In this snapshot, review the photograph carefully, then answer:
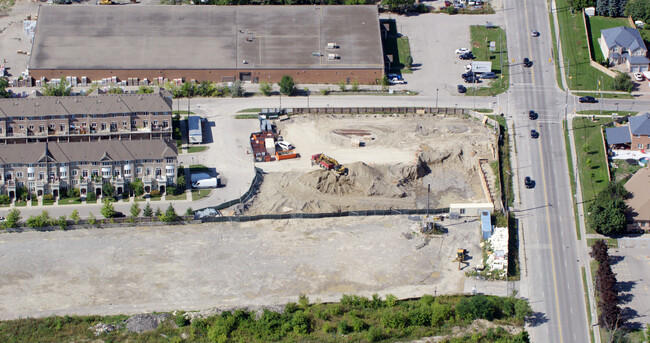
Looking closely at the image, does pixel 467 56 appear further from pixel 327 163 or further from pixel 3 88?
pixel 3 88

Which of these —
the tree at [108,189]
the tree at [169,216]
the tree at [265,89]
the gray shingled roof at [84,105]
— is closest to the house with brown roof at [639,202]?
the tree at [169,216]

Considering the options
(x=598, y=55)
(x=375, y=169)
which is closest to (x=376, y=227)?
(x=375, y=169)

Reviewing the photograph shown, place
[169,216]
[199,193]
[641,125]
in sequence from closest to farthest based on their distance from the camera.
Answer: [169,216]
[199,193]
[641,125]

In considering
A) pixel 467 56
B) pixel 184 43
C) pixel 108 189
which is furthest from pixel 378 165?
pixel 184 43

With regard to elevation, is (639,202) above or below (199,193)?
below

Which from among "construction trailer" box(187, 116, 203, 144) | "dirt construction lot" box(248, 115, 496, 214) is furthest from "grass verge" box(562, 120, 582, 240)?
"construction trailer" box(187, 116, 203, 144)

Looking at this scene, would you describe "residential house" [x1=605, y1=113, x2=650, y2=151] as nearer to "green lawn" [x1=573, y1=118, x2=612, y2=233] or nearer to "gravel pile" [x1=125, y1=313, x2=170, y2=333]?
"green lawn" [x1=573, y1=118, x2=612, y2=233]

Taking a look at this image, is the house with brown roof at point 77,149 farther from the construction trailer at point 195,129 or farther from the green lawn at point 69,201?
the construction trailer at point 195,129
